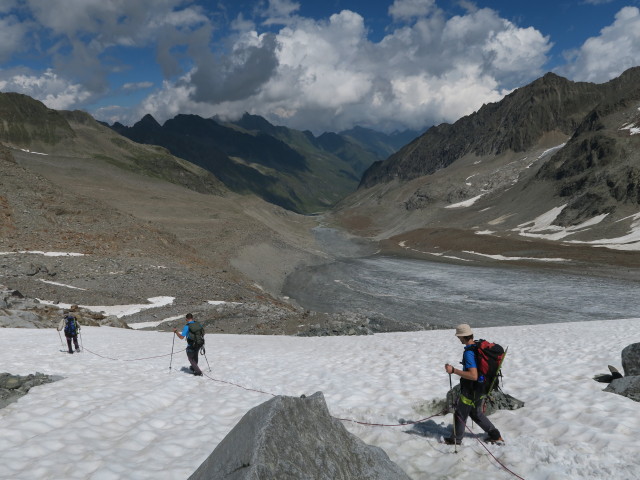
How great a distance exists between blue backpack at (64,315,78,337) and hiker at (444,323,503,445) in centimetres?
1463

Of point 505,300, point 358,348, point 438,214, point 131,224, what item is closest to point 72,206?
point 131,224

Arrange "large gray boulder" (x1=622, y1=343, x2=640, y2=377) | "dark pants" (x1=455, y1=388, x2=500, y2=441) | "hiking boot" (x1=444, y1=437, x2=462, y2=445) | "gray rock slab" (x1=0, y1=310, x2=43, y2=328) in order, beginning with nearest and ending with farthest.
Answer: "dark pants" (x1=455, y1=388, x2=500, y2=441)
"hiking boot" (x1=444, y1=437, x2=462, y2=445)
"large gray boulder" (x1=622, y1=343, x2=640, y2=377)
"gray rock slab" (x1=0, y1=310, x2=43, y2=328)

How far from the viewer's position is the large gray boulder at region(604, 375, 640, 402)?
33.0 ft

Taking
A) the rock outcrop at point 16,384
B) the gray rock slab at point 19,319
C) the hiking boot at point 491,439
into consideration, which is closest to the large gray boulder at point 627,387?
the hiking boot at point 491,439

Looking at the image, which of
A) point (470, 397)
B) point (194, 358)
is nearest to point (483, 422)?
point (470, 397)

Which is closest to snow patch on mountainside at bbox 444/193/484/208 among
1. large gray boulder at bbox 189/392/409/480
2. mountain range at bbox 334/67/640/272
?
mountain range at bbox 334/67/640/272

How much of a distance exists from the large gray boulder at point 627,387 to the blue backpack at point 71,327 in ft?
58.4

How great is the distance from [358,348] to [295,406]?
14630 millimetres

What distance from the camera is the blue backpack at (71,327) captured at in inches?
658

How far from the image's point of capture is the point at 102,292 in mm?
35406

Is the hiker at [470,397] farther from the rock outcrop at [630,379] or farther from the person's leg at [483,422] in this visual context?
the rock outcrop at [630,379]

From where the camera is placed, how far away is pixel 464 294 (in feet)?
186

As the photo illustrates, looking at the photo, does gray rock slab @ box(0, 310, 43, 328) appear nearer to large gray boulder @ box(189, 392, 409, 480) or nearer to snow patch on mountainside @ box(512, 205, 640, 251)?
large gray boulder @ box(189, 392, 409, 480)

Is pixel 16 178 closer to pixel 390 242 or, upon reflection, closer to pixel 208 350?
pixel 208 350
